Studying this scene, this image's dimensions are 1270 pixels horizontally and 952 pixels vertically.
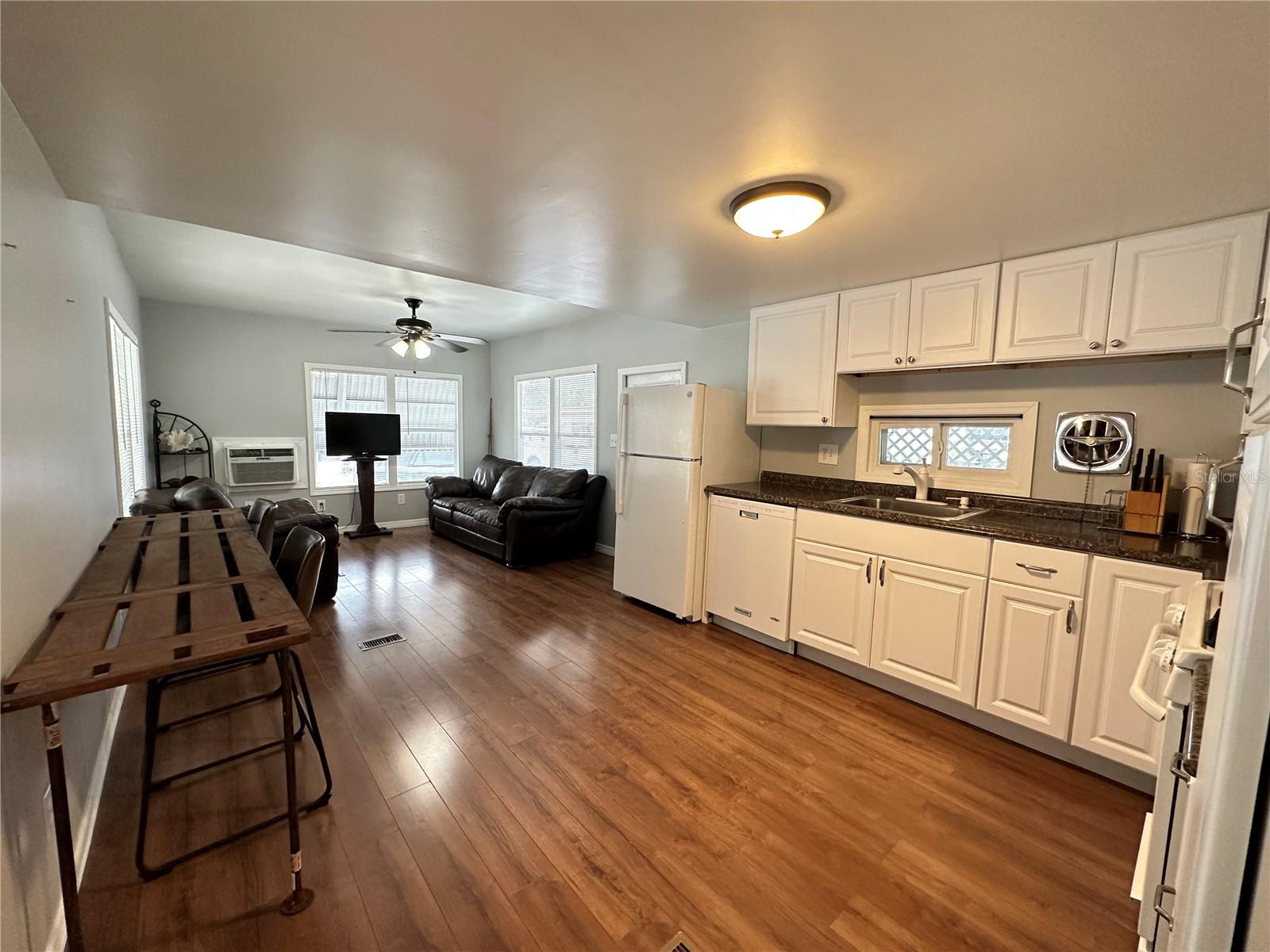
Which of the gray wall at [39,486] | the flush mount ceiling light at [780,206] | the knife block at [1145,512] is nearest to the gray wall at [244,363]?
the gray wall at [39,486]

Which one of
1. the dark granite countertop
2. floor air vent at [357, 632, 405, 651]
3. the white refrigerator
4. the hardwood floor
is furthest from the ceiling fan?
the dark granite countertop

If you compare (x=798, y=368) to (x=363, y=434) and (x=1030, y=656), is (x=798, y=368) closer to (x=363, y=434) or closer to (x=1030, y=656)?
(x=1030, y=656)

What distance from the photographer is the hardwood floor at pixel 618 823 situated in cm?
140

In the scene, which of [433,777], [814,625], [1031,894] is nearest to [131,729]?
[433,777]

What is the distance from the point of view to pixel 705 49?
117cm

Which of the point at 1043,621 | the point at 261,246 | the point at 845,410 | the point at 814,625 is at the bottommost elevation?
the point at 814,625

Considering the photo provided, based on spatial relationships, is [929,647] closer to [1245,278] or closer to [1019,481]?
[1019,481]

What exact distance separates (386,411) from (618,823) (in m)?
6.12

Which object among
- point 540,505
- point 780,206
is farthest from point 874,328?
point 540,505

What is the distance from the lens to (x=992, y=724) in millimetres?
2342

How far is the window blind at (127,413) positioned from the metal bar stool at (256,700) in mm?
1529

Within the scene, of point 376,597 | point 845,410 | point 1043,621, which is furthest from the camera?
point 376,597

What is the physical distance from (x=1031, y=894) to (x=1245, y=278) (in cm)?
229

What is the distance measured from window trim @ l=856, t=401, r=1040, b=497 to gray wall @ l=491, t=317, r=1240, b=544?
0.04 m
